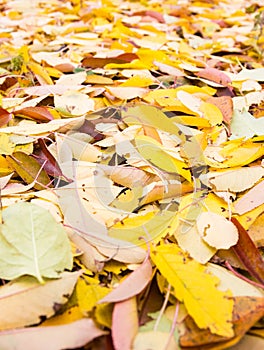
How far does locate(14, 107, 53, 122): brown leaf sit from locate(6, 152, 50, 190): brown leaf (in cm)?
12

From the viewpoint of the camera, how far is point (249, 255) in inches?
18.7

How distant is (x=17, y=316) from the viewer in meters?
0.40

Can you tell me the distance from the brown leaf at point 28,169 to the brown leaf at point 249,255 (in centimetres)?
25

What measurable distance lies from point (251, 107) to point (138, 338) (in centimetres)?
51

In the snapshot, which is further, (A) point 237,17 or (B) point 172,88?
(A) point 237,17

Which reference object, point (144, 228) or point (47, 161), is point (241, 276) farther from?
point (47, 161)

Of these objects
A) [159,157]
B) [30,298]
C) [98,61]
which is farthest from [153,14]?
[30,298]

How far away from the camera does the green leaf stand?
0.43 meters

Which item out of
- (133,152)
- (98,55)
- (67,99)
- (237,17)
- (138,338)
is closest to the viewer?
(138,338)

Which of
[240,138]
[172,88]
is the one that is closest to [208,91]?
[172,88]

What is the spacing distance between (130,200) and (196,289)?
0.52ft

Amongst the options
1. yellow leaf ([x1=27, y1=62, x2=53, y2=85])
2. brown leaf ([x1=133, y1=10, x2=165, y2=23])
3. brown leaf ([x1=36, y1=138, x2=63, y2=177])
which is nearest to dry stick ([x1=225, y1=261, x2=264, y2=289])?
brown leaf ([x1=36, y1=138, x2=63, y2=177])

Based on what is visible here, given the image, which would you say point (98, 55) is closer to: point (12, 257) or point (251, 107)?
point (251, 107)

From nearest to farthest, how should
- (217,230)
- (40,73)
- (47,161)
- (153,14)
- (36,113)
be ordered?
1. (217,230)
2. (47,161)
3. (36,113)
4. (40,73)
5. (153,14)
